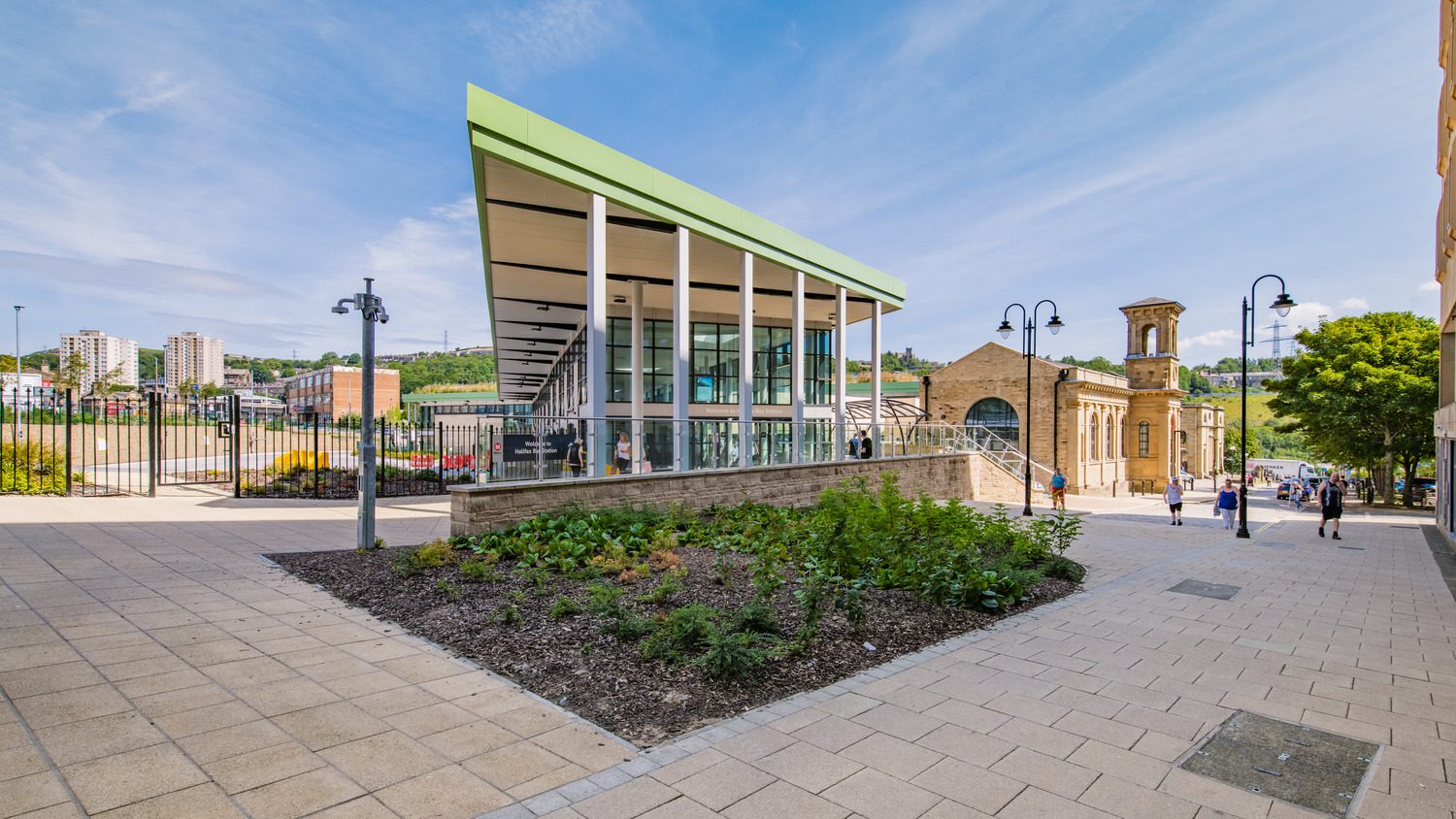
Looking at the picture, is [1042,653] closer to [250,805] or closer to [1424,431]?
[250,805]

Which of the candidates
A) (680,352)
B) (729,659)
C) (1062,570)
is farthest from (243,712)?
(680,352)

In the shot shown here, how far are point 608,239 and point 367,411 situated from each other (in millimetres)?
7996

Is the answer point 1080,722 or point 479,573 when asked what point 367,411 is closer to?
point 479,573

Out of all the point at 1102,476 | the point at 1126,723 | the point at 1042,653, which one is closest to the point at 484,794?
the point at 1126,723

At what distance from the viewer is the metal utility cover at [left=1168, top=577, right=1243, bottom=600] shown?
898cm

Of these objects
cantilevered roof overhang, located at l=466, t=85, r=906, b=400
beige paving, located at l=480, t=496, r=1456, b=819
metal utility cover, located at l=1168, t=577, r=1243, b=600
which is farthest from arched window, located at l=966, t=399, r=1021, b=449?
beige paving, located at l=480, t=496, r=1456, b=819

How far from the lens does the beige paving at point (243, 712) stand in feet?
10.9

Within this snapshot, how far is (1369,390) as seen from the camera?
29.3 meters

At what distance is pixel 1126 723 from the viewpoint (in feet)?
14.8

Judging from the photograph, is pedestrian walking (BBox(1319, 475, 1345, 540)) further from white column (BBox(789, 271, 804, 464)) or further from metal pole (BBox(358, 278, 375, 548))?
metal pole (BBox(358, 278, 375, 548))

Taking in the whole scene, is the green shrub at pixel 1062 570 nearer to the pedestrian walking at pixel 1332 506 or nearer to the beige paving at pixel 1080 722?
the beige paving at pixel 1080 722

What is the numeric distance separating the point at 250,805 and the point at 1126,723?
5095 millimetres

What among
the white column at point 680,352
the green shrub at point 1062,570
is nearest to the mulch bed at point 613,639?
the green shrub at point 1062,570

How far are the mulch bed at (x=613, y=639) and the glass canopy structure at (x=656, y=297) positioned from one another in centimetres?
415
